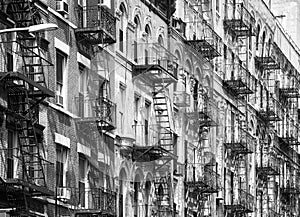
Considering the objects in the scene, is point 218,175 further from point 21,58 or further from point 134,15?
point 21,58

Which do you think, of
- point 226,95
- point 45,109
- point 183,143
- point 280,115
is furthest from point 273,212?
point 45,109

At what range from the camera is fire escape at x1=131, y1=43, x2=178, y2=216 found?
6044 centimetres

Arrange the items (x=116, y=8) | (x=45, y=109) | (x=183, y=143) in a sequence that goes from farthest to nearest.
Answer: (x=183, y=143) → (x=116, y=8) → (x=45, y=109)

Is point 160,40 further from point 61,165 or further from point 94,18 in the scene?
point 61,165

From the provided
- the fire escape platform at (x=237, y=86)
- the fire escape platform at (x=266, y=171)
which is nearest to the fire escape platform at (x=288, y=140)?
the fire escape platform at (x=266, y=171)

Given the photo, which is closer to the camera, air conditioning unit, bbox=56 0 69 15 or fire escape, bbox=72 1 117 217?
air conditioning unit, bbox=56 0 69 15

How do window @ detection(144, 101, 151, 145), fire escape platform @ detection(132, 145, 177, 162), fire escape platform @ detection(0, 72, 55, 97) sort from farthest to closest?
window @ detection(144, 101, 151, 145) → fire escape platform @ detection(132, 145, 177, 162) → fire escape platform @ detection(0, 72, 55, 97)

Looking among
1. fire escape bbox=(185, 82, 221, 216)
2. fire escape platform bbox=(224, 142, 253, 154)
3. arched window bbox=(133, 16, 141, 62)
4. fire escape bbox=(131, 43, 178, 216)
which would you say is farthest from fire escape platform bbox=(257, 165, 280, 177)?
arched window bbox=(133, 16, 141, 62)

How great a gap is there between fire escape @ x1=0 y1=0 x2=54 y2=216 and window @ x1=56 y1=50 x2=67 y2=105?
2.82m

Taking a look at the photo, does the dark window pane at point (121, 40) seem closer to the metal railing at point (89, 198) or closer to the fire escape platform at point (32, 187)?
the metal railing at point (89, 198)

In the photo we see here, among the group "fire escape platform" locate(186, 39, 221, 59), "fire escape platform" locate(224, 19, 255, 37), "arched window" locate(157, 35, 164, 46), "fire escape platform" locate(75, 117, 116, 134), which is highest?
"fire escape platform" locate(224, 19, 255, 37)

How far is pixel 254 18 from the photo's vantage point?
8662cm

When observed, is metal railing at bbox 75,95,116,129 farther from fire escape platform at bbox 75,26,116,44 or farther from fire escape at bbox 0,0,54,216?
fire escape at bbox 0,0,54,216

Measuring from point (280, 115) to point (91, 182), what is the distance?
139ft
